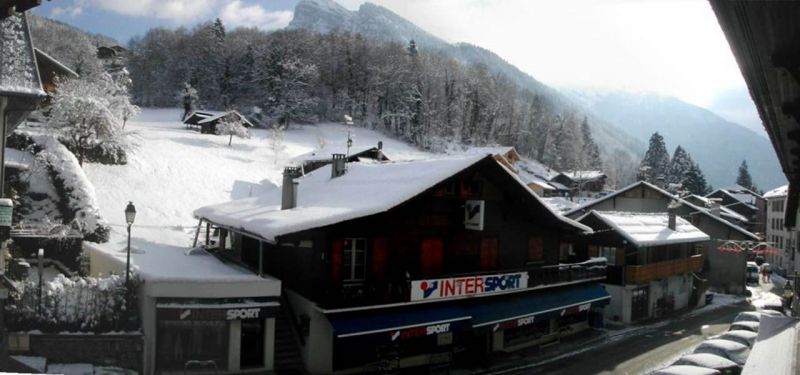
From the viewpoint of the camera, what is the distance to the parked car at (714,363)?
61.9 ft

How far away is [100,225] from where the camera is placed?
32.2 metres

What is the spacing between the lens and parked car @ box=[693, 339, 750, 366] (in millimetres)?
20312

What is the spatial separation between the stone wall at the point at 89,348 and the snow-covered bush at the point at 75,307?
0.41 metres

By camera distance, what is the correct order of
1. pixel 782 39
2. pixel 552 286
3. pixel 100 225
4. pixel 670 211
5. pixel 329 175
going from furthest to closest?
pixel 670 211
pixel 100 225
pixel 329 175
pixel 552 286
pixel 782 39

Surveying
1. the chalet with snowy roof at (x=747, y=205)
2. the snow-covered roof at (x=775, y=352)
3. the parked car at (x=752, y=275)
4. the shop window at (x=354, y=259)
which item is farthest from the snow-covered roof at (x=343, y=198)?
the chalet with snowy roof at (x=747, y=205)

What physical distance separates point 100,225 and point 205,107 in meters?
76.8

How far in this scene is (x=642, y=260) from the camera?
A: 34781 mm

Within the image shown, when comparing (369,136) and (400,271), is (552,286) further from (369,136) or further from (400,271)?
(369,136)

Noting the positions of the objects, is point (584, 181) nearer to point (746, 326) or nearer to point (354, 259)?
point (746, 326)

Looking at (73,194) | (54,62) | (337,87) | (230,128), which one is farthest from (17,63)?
(337,87)

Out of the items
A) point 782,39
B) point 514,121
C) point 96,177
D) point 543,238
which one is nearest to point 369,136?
point 514,121

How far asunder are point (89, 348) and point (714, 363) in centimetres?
1961

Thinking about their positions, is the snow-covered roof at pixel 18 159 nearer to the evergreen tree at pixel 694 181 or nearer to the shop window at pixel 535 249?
the shop window at pixel 535 249

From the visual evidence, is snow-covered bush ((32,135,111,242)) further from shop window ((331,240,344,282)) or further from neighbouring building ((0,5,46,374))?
shop window ((331,240,344,282))
